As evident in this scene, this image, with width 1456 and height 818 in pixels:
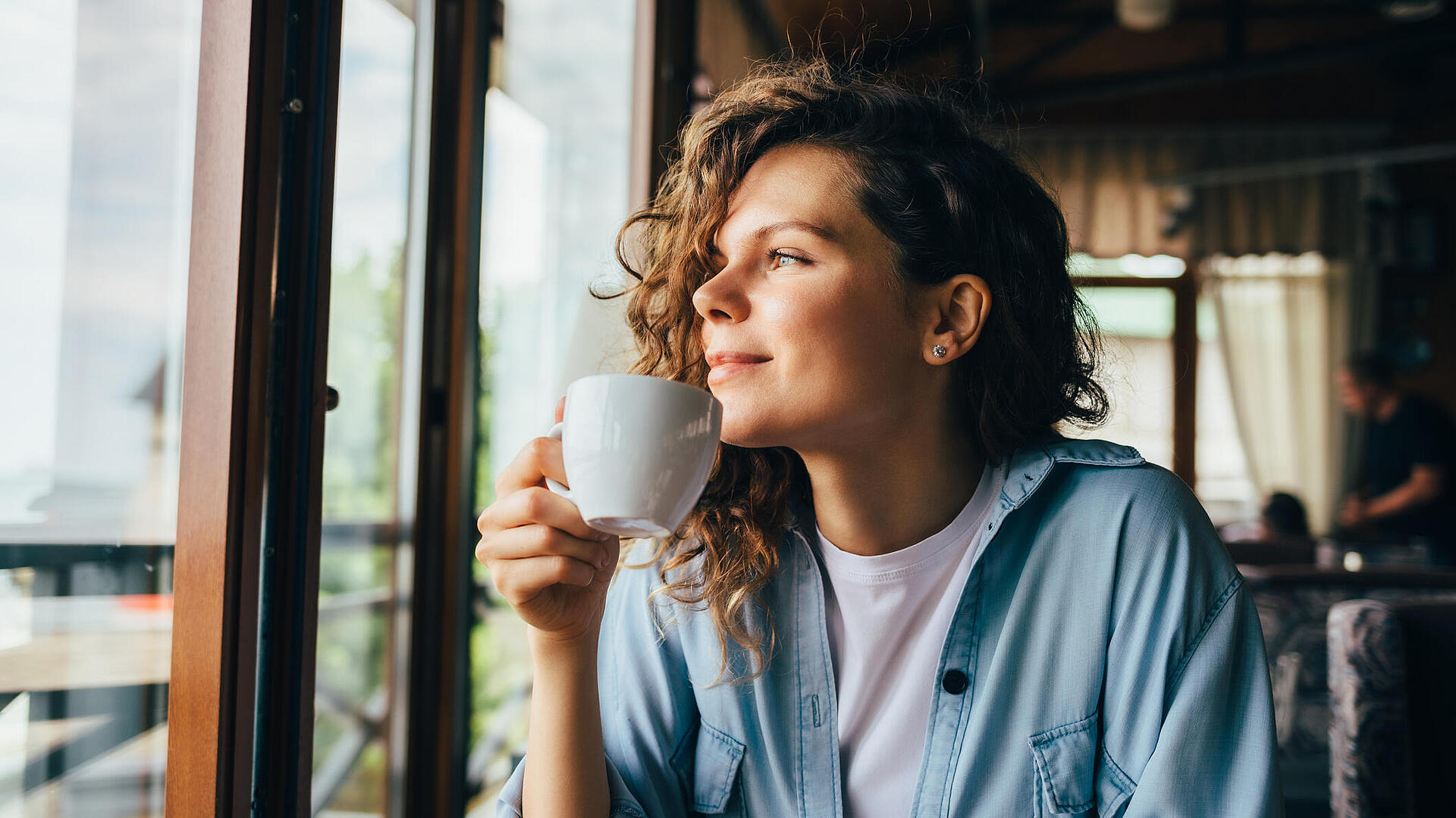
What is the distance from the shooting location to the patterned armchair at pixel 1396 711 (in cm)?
134

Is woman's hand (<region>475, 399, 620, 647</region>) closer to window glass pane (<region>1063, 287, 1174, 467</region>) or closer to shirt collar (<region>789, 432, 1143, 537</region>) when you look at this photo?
shirt collar (<region>789, 432, 1143, 537</region>)

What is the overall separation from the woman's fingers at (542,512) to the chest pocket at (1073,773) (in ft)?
1.78

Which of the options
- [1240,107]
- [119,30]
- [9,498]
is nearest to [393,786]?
[9,498]

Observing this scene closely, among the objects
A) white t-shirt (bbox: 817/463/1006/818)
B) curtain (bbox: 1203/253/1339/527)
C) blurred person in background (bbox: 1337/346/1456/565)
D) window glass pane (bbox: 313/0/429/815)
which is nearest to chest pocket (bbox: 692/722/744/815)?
white t-shirt (bbox: 817/463/1006/818)

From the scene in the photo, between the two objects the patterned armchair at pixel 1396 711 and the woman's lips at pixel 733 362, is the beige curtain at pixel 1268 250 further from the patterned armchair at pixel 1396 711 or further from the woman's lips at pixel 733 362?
the woman's lips at pixel 733 362

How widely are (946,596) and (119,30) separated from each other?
104 centimetres

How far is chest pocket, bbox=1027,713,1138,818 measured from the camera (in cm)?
108

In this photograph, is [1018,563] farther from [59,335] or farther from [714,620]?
[59,335]

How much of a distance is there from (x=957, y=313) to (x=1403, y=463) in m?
4.82

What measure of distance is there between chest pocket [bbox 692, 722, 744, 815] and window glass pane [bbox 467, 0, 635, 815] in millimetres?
636

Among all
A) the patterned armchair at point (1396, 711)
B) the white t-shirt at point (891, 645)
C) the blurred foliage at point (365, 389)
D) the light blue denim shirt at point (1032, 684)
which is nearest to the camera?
the light blue denim shirt at point (1032, 684)

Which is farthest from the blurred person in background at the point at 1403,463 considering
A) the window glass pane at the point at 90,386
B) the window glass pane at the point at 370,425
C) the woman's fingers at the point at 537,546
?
the window glass pane at the point at 90,386

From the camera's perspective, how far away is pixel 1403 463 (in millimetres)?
5059

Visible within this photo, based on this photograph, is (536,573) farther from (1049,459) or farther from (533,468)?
(1049,459)
